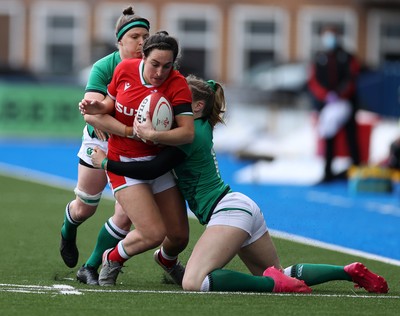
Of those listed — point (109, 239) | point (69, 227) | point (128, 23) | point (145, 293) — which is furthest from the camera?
point (69, 227)

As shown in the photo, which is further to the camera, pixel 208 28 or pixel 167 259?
pixel 208 28

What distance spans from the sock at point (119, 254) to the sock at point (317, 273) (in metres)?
1.11

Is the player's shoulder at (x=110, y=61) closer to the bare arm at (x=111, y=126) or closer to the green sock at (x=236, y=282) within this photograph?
the bare arm at (x=111, y=126)

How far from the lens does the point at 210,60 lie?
45.8 metres

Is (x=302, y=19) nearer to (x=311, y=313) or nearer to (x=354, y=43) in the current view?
(x=354, y=43)

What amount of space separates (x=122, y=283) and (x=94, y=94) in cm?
134

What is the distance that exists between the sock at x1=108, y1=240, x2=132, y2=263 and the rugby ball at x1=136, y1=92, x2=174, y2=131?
886mm

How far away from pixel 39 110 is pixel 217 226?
25.5 meters

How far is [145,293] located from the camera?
877cm

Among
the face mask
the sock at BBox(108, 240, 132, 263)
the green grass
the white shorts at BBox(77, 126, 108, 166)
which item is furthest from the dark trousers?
the sock at BBox(108, 240, 132, 263)

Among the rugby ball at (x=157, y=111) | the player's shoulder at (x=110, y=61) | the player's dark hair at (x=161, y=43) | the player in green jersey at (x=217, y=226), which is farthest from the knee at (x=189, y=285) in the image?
the player's shoulder at (x=110, y=61)

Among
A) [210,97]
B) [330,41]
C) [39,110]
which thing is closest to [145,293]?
[210,97]

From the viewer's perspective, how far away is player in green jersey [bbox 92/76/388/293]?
347 inches

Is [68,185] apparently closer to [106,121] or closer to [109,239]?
[109,239]
